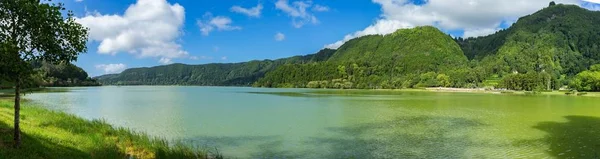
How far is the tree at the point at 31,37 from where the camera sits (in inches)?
398

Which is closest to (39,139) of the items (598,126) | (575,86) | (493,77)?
(598,126)

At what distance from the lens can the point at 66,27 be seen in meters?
11.4

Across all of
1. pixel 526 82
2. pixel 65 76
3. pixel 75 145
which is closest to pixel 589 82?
pixel 526 82

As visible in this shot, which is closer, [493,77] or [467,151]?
[467,151]

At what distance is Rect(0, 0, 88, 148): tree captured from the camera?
10.1 metres

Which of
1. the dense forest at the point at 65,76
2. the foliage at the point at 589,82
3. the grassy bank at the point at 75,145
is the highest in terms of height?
the dense forest at the point at 65,76

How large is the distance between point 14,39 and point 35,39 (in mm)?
526

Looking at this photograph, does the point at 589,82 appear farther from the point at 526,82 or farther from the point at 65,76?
the point at 65,76

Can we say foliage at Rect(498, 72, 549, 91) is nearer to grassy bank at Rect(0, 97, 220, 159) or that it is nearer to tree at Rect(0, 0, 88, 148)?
grassy bank at Rect(0, 97, 220, 159)

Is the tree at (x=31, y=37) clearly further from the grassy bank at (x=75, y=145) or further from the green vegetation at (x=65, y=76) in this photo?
the green vegetation at (x=65, y=76)

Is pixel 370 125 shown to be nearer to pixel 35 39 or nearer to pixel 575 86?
pixel 35 39

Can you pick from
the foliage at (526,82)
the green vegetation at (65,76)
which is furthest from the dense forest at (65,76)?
the foliage at (526,82)

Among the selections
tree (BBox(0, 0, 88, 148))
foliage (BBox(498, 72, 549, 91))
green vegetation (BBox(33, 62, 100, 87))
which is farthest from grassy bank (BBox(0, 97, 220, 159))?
green vegetation (BBox(33, 62, 100, 87))

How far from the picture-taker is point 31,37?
35.6 feet
